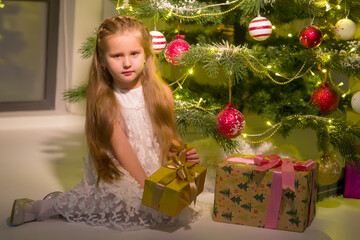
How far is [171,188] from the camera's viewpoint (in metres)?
1.81

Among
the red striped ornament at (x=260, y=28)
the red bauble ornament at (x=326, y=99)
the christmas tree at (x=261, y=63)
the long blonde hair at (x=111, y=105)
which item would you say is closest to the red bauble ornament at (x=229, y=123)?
the christmas tree at (x=261, y=63)

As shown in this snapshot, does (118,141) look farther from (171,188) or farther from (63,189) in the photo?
(63,189)

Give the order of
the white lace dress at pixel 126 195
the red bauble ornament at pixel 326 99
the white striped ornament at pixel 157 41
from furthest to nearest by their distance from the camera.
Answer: the red bauble ornament at pixel 326 99 < the white striped ornament at pixel 157 41 < the white lace dress at pixel 126 195

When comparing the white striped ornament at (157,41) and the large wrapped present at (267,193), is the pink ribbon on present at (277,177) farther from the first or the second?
the white striped ornament at (157,41)

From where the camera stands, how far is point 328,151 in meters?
2.28

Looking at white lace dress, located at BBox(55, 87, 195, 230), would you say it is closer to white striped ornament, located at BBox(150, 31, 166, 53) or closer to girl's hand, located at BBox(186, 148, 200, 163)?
girl's hand, located at BBox(186, 148, 200, 163)

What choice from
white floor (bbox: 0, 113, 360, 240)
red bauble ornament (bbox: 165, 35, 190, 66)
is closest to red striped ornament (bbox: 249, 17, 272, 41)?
red bauble ornament (bbox: 165, 35, 190, 66)

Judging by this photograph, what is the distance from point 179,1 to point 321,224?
1.12 m

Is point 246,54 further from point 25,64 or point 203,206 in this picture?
point 25,64

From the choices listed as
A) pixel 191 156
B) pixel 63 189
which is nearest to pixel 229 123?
pixel 191 156

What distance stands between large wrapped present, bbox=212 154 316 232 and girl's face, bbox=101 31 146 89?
1.58 ft

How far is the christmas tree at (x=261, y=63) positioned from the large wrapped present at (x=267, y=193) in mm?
283

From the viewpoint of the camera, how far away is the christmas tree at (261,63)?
221 cm

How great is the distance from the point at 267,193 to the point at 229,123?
14.6 inches
